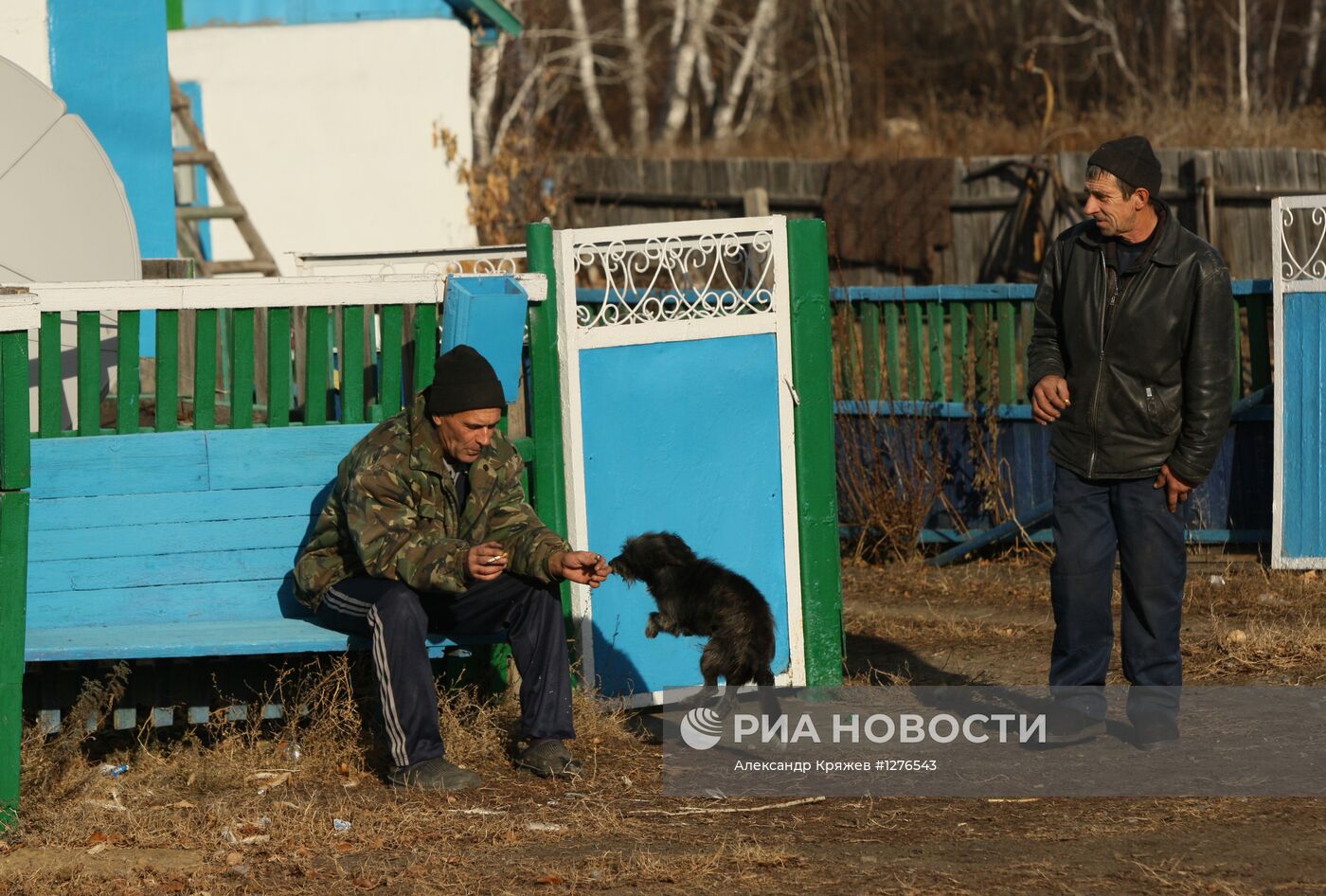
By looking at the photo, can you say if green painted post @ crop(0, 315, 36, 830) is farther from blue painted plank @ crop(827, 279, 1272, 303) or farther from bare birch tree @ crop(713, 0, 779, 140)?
bare birch tree @ crop(713, 0, 779, 140)

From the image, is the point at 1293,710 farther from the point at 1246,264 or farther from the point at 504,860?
the point at 1246,264

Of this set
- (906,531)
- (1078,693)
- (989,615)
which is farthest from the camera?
(906,531)

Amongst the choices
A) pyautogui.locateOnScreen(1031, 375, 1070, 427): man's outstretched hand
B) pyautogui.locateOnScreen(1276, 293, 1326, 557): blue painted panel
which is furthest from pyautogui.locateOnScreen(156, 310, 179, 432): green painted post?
pyautogui.locateOnScreen(1276, 293, 1326, 557): blue painted panel

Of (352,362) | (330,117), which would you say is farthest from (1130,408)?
(330,117)

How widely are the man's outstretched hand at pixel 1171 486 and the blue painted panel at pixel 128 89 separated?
6883 mm

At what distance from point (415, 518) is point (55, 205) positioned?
3.06 meters

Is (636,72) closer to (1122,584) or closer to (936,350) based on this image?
(936,350)

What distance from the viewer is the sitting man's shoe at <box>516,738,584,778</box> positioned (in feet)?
17.5

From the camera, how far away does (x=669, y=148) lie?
21.9 m

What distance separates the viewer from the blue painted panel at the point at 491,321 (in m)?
5.64

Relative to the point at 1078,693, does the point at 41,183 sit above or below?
above

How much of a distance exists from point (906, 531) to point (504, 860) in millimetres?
5562

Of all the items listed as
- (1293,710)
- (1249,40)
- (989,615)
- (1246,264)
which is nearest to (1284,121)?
(1249,40)

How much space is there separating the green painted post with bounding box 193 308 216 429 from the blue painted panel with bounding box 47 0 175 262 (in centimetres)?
436
